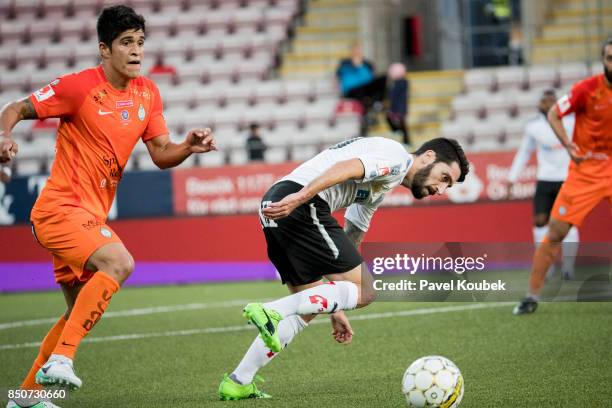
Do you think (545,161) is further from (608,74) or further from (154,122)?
(154,122)

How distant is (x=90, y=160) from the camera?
20.1 feet

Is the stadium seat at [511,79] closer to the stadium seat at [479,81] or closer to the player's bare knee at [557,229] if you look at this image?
the stadium seat at [479,81]

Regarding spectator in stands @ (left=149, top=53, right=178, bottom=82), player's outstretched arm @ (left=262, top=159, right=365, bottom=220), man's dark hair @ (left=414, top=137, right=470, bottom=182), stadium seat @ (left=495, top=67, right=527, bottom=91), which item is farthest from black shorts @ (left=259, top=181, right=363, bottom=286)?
spectator in stands @ (left=149, top=53, right=178, bottom=82)

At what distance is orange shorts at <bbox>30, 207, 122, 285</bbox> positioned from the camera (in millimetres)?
5883

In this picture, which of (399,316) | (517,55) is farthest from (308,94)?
(399,316)

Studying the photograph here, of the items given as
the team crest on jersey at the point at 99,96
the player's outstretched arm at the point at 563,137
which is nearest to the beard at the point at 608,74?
the player's outstretched arm at the point at 563,137

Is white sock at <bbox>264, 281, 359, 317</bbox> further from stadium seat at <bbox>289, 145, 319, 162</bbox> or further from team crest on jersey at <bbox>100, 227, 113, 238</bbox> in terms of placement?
stadium seat at <bbox>289, 145, 319, 162</bbox>

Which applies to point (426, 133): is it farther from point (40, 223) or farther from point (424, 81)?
point (40, 223)

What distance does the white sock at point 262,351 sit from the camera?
6359 mm

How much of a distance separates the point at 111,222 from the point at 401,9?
1005 centimetres

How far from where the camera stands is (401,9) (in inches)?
905

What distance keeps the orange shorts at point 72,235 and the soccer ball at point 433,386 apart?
187 centimetres

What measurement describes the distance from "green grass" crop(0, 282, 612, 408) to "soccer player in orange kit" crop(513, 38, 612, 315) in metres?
1.03

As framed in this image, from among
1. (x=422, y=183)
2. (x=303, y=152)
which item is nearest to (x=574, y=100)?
(x=422, y=183)
